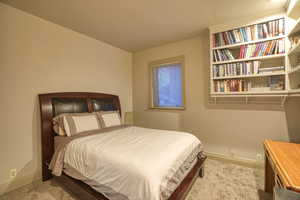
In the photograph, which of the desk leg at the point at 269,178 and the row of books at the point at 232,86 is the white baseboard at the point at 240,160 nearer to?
the desk leg at the point at 269,178

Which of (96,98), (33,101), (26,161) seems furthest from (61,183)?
(96,98)

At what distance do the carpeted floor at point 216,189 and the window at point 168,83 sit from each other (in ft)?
5.06

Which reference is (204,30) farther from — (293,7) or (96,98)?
(96,98)

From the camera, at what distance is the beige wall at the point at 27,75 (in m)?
1.84

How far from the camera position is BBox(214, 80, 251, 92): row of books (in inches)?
91.0

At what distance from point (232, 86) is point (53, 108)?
3.01 meters

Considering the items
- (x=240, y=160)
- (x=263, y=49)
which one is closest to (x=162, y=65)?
(x=263, y=49)

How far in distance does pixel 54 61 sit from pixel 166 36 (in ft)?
7.14

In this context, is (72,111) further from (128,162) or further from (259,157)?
(259,157)

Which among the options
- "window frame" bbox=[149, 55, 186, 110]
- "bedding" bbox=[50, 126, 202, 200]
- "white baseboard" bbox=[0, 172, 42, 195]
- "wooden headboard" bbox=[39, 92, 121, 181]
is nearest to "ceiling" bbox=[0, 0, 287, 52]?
"window frame" bbox=[149, 55, 186, 110]

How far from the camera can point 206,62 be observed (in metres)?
2.79

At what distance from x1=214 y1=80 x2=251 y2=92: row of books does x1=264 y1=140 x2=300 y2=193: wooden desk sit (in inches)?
38.3

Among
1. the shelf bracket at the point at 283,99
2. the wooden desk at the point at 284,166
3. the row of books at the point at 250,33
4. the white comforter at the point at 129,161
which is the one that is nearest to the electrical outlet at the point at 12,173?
the white comforter at the point at 129,161

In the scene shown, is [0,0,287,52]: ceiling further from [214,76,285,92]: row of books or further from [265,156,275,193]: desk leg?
[265,156,275,193]: desk leg
